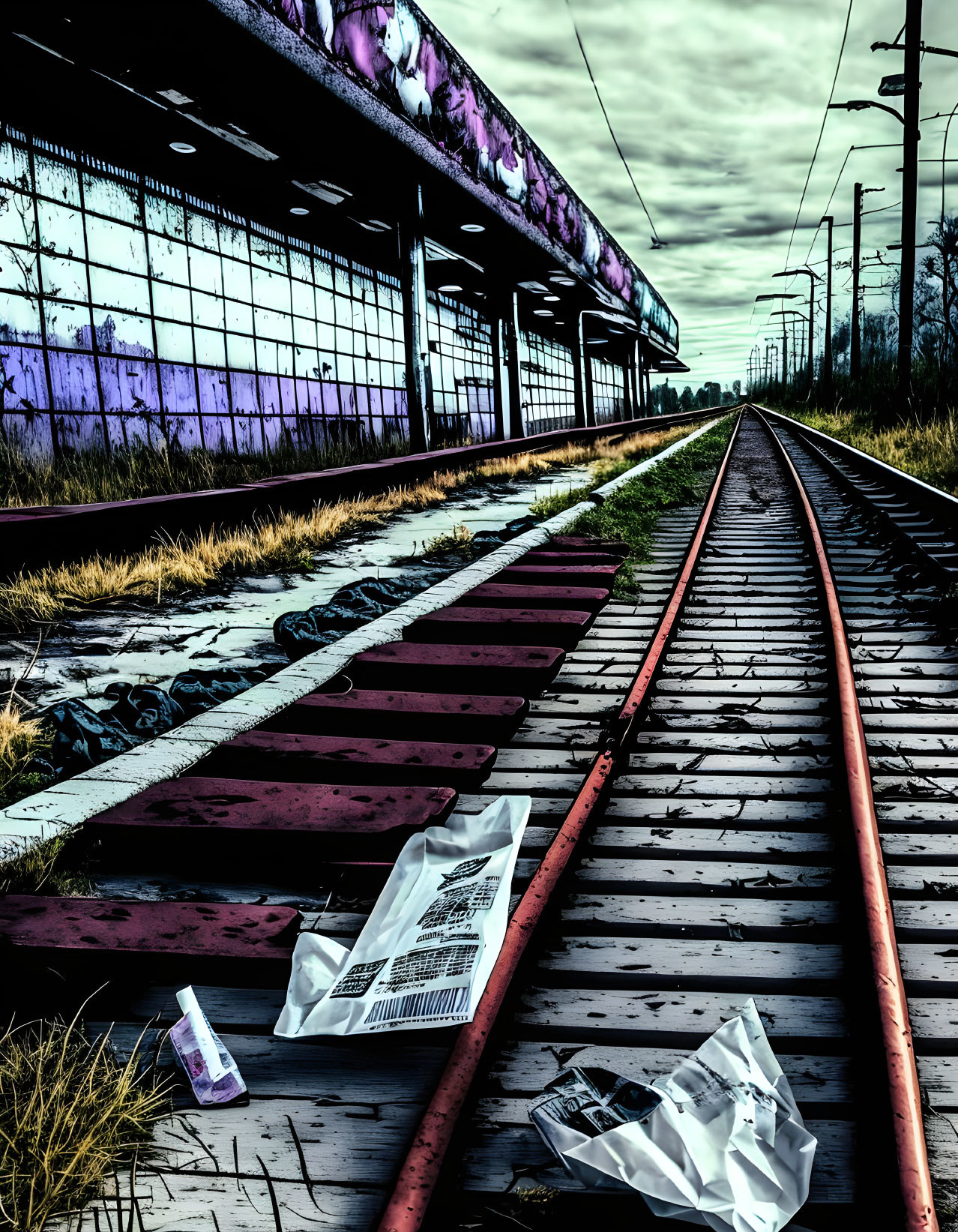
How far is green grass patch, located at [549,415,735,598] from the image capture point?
24.5 feet

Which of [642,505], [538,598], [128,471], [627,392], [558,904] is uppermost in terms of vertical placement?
[627,392]

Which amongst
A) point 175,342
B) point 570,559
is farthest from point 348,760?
point 175,342

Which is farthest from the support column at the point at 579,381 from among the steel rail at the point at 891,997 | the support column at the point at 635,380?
the steel rail at the point at 891,997

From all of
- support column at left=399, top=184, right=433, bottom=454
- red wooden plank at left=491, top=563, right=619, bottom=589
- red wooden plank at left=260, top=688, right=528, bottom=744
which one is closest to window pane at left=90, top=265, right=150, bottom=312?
support column at left=399, top=184, right=433, bottom=454

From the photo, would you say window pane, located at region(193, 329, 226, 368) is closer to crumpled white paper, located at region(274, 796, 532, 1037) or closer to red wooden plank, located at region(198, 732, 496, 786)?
red wooden plank, located at region(198, 732, 496, 786)

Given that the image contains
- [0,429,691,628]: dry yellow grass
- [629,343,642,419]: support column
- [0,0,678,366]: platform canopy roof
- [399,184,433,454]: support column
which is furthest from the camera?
[629,343,642,419]: support column

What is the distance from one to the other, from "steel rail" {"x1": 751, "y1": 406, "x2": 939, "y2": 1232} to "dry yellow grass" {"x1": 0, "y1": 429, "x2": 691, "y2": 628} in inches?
174

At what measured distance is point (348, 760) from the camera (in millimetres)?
3123

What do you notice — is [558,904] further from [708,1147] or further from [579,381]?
[579,381]

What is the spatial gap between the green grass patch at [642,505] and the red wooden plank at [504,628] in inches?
49.3

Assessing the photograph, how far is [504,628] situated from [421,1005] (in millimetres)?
3231

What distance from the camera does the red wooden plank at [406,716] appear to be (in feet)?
11.7

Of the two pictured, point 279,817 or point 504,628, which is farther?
point 504,628

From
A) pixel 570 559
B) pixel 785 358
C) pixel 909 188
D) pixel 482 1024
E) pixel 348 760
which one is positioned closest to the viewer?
pixel 482 1024
